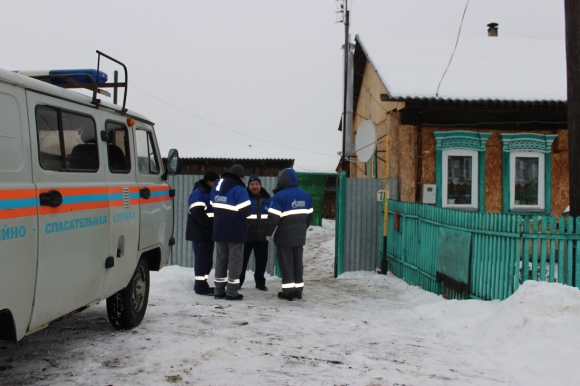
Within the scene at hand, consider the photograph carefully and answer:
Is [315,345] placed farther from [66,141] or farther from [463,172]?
[463,172]

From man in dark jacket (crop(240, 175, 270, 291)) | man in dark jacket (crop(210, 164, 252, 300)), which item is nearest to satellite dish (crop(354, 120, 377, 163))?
man in dark jacket (crop(240, 175, 270, 291))

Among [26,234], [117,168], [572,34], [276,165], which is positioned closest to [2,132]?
[26,234]

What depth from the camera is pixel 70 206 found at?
4.07m

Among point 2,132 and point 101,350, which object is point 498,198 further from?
point 2,132

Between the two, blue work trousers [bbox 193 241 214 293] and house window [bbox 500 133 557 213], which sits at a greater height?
house window [bbox 500 133 557 213]

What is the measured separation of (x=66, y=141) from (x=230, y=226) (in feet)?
11.3

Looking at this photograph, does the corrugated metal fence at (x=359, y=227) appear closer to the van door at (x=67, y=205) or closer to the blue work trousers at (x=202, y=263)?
the blue work trousers at (x=202, y=263)

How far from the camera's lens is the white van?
3.43 m

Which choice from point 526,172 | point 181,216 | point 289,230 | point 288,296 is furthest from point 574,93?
point 181,216

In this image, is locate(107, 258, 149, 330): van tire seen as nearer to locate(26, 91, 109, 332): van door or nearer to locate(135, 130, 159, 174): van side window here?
locate(26, 91, 109, 332): van door

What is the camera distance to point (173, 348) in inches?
190

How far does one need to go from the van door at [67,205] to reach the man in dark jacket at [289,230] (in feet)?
11.2

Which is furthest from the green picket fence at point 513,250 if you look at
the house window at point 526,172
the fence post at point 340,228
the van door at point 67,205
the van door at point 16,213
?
the house window at point 526,172

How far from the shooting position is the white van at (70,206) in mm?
3428
